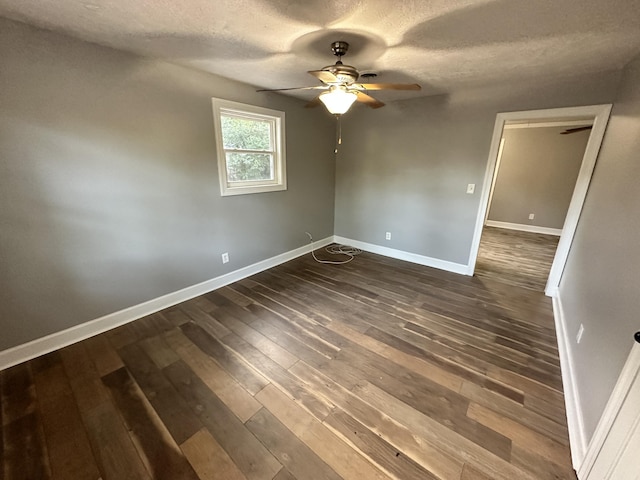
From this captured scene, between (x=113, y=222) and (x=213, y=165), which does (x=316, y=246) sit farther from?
(x=113, y=222)

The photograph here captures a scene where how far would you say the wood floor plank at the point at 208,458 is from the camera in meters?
1.27

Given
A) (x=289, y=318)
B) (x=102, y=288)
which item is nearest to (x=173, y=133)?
(x=102, y=288)

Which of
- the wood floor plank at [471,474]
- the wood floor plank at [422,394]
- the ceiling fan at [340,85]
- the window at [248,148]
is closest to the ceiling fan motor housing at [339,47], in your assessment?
the ceiling fan at [340,85]

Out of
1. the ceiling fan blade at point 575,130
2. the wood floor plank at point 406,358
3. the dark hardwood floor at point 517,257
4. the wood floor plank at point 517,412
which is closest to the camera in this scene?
the wood floor plank at point 517,412

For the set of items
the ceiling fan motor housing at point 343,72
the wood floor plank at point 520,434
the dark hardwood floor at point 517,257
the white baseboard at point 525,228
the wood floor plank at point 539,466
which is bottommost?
the wood floor plank at point 539,466

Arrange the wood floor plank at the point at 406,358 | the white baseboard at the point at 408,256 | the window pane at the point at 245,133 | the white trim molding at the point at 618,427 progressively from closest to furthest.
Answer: the white trim molding at the point at 618,427 → the wood floor plank at the point at 406,358 → the window pane at the point at 245,133 → the white baseboard at the point at 408,256

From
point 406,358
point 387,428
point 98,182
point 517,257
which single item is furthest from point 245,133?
point 517,257

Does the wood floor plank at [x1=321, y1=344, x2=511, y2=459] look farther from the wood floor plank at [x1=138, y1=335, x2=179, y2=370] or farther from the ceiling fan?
the ceiling fan

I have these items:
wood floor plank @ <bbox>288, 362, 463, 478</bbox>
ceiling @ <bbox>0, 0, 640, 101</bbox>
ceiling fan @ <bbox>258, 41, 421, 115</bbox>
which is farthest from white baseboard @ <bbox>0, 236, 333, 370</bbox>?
ceiling fan @ <bbox>258, 41, 421, 115</bbox>

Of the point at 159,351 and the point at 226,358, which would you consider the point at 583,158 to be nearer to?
the point at 226,358

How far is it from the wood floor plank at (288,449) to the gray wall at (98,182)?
1763mm

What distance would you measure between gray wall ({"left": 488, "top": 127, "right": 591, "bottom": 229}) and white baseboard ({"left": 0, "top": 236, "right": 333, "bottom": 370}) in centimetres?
→ 592

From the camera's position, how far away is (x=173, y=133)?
244 centimetres

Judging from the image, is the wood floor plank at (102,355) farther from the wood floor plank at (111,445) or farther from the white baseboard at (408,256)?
the white baseboard at (408,256)
